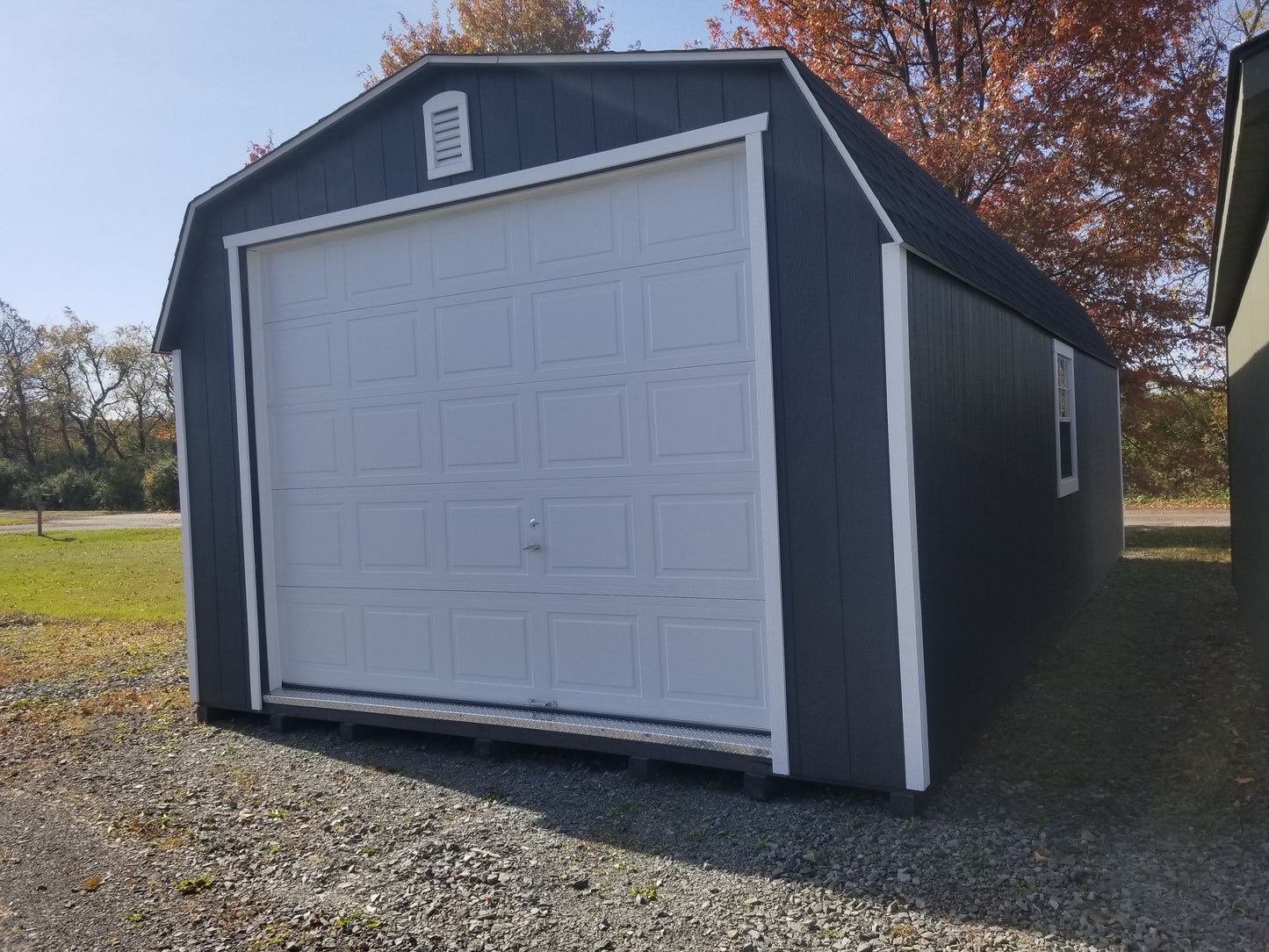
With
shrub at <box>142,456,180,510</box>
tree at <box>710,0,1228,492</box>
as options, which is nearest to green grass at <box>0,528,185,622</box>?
shrub at <box>142,456,180,510</box>

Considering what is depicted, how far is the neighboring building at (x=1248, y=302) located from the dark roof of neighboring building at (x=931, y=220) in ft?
3.88

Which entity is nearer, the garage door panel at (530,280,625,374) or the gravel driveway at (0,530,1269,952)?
the gravel driveway at (0,530,1269,952)

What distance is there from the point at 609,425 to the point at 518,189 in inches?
51.3

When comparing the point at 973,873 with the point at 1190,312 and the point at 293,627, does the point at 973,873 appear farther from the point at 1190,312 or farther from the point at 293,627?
the point at 1190,312

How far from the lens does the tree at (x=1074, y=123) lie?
12.4 metres

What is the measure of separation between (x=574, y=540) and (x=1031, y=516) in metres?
3.47

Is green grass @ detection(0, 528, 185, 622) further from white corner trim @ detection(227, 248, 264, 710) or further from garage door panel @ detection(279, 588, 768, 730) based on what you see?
garage door panel @ detection(279, 588, 768, 730)

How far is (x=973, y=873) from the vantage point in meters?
3.39

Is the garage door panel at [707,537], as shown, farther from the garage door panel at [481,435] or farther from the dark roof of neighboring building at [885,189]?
the dark roof of neighboring building at [885,189]

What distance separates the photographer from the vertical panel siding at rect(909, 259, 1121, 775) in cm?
425

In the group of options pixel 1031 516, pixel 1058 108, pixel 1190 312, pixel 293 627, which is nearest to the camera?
pixel 293 627

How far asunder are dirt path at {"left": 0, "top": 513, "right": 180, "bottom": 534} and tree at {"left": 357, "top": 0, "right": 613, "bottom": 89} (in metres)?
12.1

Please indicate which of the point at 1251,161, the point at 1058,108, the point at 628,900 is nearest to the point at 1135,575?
the point at 1058,108

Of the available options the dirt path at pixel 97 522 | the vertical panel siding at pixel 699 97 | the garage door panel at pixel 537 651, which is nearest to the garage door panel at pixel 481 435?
the garage door panel at pixel 537 651
